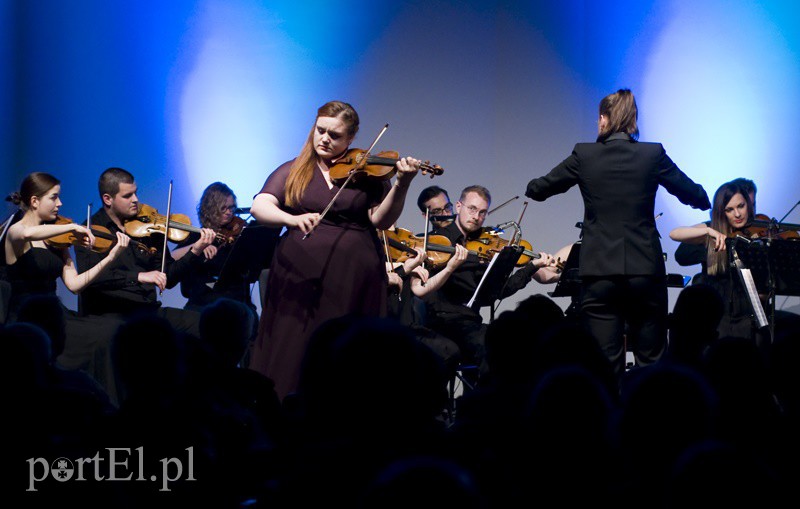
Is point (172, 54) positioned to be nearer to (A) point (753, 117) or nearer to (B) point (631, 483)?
(A) point (753, 117)

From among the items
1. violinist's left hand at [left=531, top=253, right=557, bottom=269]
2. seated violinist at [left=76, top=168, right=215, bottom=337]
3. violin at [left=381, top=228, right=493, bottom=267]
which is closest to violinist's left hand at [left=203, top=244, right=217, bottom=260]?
seated violinist at [left=76, top=168, right=215, bottom=337]

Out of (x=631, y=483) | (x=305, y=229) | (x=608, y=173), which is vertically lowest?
(x=631, y=483)

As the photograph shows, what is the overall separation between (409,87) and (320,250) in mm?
3871

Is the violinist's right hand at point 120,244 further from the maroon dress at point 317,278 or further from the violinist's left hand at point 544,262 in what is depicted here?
the violinist's left hand at point 544,262

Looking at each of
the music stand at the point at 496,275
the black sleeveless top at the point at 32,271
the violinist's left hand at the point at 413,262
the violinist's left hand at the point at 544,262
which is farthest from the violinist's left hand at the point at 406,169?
the violinist's left hand at the point at 544,262

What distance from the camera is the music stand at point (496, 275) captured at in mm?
4605

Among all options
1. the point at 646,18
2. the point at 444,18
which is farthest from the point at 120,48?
the point at 646,18

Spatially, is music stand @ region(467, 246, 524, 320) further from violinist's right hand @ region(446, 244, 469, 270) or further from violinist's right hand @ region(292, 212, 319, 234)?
violinist's right hand @ region(292, 212, 319, 234)

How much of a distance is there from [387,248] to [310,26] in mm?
2563

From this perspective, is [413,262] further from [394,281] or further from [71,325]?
[71,325]

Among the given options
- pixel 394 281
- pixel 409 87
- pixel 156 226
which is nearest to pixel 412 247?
pixel 394 281

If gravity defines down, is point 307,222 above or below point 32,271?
above

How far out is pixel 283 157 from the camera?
679 centimetres

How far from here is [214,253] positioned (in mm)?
5277
